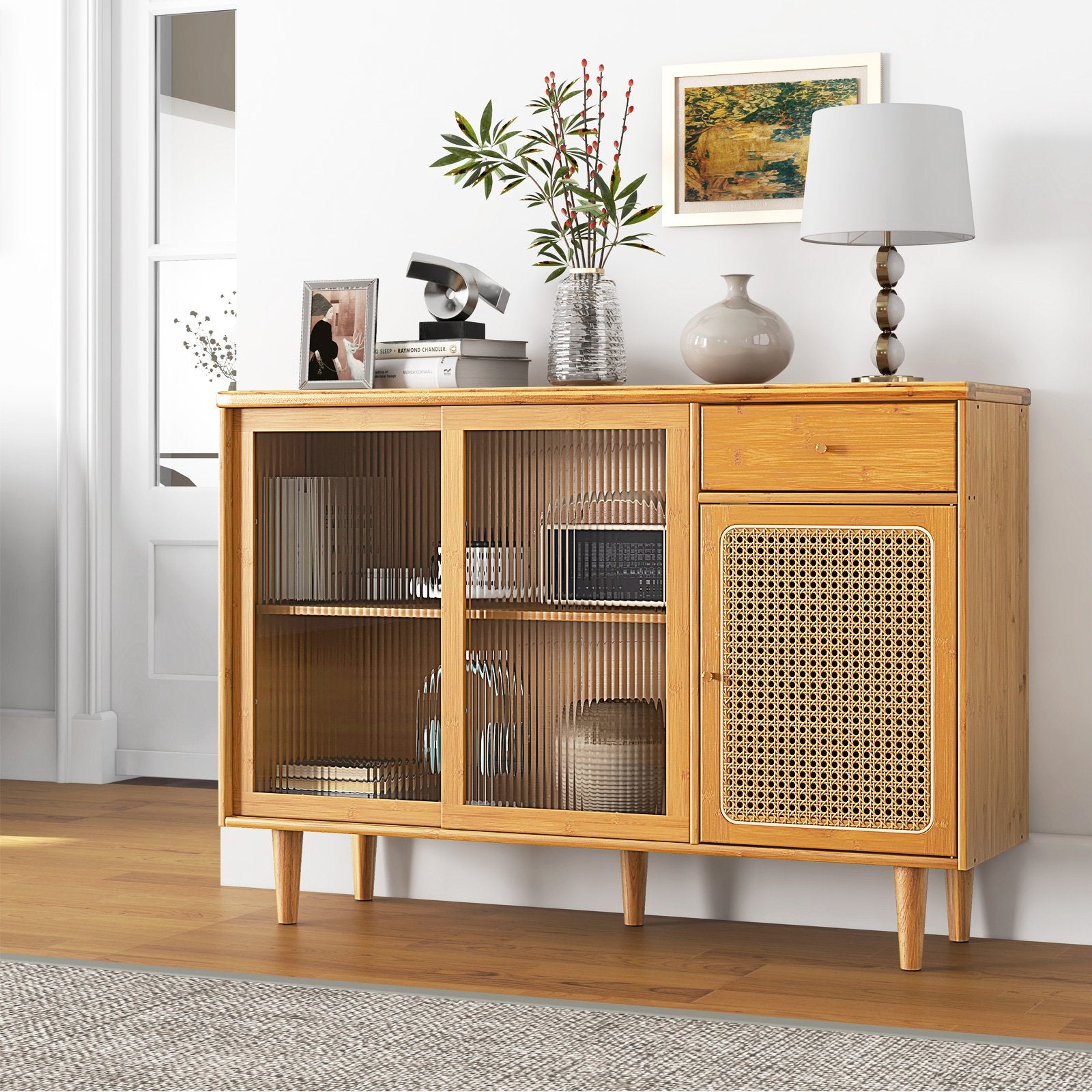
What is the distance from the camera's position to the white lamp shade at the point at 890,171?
268cm

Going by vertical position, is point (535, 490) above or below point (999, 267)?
below

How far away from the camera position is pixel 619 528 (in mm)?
2779

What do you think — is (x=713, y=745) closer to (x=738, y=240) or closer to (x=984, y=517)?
(x=984, y=517)

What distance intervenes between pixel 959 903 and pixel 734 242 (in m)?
1.22

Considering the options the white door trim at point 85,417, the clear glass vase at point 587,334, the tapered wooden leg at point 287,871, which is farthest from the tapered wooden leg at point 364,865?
the white door trim at point 85,417

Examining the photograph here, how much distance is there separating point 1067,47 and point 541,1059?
6.14 ft

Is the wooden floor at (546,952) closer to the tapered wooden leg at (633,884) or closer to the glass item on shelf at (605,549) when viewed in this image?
the tapered wooden leg at (633,884)

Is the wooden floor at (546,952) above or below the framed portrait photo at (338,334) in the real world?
below

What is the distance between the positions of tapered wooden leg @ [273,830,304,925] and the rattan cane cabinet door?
781 millimetres

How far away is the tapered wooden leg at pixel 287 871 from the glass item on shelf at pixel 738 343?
1.10 meters

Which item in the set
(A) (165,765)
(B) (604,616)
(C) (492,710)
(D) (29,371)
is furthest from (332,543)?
(D) (29,371)

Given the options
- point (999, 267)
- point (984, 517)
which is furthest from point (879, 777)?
point (999, 267)

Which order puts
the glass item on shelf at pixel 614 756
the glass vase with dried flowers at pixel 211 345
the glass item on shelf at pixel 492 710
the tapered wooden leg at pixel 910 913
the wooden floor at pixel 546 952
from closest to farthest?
the wooden floor at pixel 546 952 < the tapered wooden leg at pixel 910 913 < the glass item on shelf at pixel 614 756 < the glass item on shelf at pixel 492 710 < the glass vase with dried flowers at pixel 211 345

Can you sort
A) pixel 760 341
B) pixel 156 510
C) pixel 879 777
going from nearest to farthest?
pixel 879 777 → pixel 760 341 → pixel 156 510
